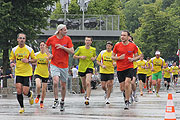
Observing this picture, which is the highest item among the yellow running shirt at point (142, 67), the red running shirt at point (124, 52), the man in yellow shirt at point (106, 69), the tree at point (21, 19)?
the tree at point (21, 19)

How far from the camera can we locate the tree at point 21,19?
27844 mm

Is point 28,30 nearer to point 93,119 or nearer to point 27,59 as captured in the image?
point 27,59

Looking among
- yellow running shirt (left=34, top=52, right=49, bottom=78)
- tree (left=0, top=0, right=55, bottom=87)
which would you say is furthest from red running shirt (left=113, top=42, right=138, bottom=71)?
tree (left=0, top=0, right=55, bottom=87)

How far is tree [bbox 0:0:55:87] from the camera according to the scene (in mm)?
27844

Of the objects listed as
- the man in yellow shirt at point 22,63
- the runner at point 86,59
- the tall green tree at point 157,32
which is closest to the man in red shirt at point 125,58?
the runner at point 86,59

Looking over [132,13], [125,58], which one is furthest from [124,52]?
[132,13]

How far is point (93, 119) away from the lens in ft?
35.4

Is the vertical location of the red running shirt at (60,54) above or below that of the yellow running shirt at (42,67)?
above

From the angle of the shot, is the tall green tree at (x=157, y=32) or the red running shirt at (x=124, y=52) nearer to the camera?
the red running shirt at (x=124, y=52)

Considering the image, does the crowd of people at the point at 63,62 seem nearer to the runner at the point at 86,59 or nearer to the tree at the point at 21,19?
the runner at the point at 86,59

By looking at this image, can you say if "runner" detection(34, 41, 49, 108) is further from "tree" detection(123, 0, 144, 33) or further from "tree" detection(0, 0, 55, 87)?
"tree" detection(123, 0, 144, 33)

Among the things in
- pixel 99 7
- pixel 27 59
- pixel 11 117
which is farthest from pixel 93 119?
pixel 99 7

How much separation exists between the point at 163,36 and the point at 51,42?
67899 mm

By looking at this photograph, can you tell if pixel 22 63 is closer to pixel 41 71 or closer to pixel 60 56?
pixel 60 56
